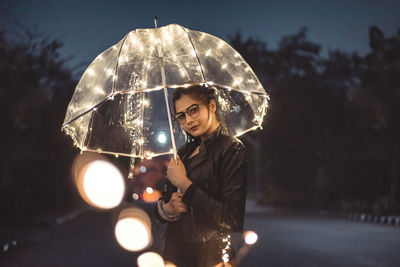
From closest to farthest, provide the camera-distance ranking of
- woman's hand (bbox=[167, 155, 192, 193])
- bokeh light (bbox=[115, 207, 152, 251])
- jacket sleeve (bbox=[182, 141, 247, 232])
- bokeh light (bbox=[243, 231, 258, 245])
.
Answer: jacket sleeve (bbox=[182, 141, 247, 232])
woman's hand (bbox=[167, 155, 192, 193])
bokeh light (bbox=[115, 207, 152, 251])
bokeh light (bbox=[243, 231, 258, 245])

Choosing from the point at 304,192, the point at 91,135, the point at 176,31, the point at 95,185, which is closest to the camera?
the point at 176,31

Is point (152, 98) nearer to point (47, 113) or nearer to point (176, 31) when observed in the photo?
point (176, 31)

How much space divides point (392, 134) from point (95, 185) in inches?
890

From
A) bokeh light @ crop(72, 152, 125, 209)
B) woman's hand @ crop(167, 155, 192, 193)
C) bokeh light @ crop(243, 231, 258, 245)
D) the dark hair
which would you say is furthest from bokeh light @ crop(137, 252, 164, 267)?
bokeh light @ crop(72, 152, 125, 209)

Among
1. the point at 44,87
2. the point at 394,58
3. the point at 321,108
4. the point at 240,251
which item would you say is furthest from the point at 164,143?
the point at 321,108

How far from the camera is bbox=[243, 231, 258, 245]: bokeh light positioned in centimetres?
1272

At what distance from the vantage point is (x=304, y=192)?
3491 cm

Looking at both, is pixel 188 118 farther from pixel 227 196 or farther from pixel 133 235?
pixel 133 235

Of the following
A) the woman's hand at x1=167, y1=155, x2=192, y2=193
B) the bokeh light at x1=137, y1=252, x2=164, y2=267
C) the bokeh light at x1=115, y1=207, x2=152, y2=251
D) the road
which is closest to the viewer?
the woman's hand at x1=167, y1=155, x2=192, y2=193

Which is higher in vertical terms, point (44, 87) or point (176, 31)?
point (44, 87)

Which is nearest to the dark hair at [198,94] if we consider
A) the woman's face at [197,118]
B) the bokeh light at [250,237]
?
the woman's face at [197,118]

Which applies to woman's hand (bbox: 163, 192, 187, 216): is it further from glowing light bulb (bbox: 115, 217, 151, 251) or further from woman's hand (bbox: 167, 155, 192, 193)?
glowing light bulb (bbox: 115, 217, 151, 251)

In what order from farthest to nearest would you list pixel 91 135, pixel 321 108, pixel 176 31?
Result: pixel 321 108 → pixel 91 135 → pixel 176 31

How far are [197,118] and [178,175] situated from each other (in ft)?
1.23
